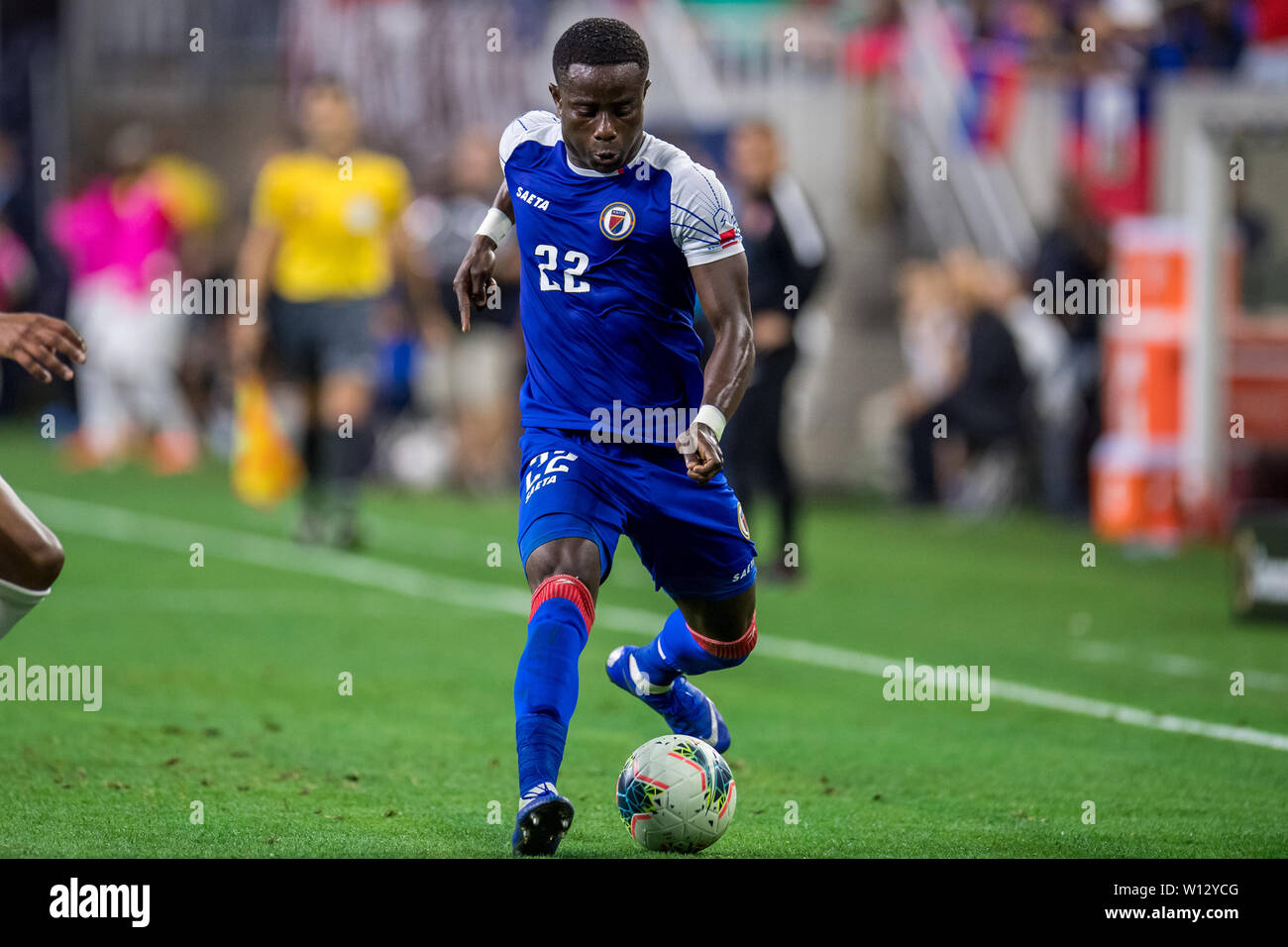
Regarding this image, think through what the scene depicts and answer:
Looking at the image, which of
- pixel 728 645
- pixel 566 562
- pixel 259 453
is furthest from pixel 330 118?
pixel 566 562

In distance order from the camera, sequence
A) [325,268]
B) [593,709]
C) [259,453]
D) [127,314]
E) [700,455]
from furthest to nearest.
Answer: [127,314] → [259,453] → [325,268] → [593,709] → [700,455]

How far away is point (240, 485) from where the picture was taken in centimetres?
1719

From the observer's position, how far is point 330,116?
13750 mm

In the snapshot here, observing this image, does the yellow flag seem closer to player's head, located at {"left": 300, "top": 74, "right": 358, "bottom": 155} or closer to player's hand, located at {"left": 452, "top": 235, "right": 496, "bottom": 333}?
player's head, located at {"left": 300, "top": 74, "right": 358, "bottom": 155}

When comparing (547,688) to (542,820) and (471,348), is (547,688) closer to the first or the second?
(542,820)

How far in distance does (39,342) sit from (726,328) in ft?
6.27

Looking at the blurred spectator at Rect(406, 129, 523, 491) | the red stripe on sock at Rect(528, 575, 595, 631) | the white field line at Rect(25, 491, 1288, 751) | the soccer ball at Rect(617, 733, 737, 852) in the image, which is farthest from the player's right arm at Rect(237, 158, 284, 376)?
the soccer ball at Rect(617, 733, 737, 852)

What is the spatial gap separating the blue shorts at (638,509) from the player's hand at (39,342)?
133cm

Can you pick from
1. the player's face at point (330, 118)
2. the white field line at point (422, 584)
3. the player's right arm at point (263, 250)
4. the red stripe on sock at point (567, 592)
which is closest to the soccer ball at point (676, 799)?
the red stripe on sock at point (567, 592)

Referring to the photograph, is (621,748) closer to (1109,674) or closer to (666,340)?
(666,340)

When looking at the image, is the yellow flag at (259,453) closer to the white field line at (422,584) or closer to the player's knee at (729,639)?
the white field line at (422,584)

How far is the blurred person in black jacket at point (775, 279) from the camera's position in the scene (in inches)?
505

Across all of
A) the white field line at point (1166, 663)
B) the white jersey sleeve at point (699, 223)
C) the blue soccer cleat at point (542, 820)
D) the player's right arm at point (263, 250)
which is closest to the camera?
the blue soccer cleat at point (542, 820)

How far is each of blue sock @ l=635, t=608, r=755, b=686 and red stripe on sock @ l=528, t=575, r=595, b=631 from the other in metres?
0.86
